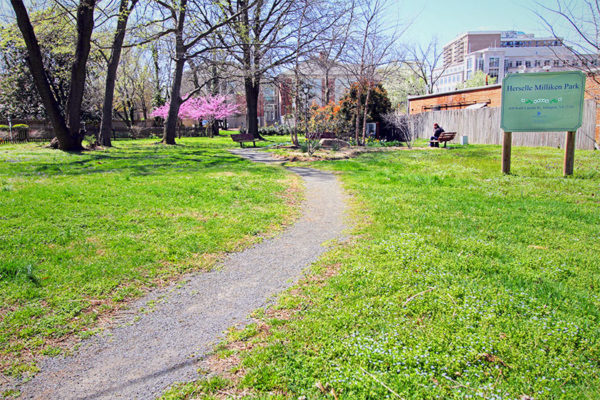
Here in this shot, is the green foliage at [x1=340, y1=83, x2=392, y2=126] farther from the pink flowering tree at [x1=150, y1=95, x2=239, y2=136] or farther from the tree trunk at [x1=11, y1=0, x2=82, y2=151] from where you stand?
the pink flowering tree at [x1=150, y1=95, x2=239, y2=136]

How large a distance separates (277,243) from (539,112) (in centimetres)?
855

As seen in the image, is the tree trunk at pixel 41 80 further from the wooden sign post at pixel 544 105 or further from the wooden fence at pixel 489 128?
the wooden fence at pixel 489 128

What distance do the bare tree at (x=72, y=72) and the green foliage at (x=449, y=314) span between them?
15.2m

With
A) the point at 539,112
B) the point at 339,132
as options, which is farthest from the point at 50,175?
the point at 339,132

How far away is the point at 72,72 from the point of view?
16.3 metres

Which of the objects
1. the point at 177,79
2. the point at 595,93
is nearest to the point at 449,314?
the point at 595,93

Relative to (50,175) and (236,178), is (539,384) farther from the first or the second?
(50,175)

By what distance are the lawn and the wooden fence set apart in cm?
1390

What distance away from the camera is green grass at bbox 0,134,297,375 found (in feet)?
11.0

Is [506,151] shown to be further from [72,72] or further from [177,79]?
[177,79]

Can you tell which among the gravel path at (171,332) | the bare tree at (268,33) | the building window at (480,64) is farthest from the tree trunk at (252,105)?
the building window at (480,64)

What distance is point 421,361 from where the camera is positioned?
8.60ft

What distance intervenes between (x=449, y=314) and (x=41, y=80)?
17.6m

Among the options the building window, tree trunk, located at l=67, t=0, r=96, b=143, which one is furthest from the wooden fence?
the building window
